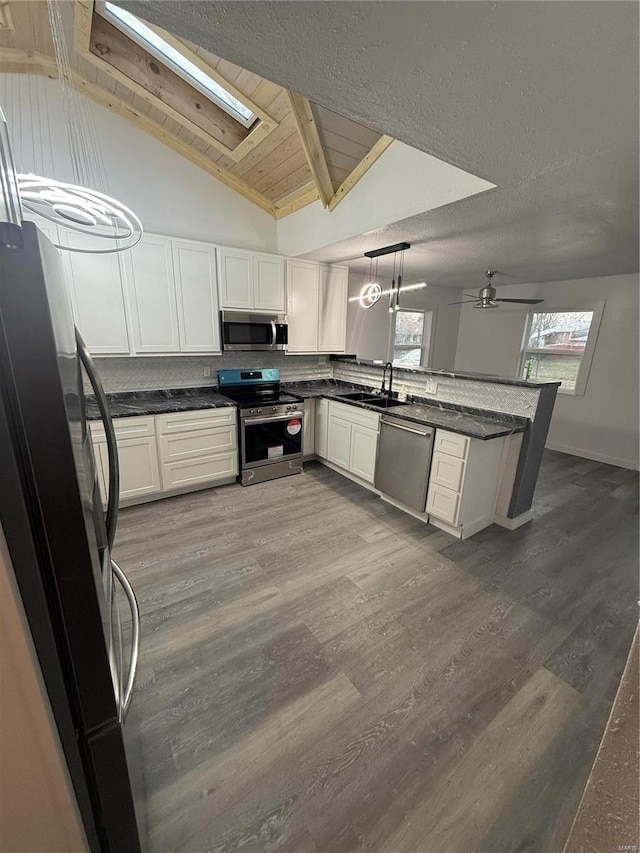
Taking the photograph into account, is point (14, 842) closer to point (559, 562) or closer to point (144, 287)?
point (559, 562)

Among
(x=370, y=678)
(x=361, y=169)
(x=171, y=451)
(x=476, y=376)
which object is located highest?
(x=361, y=169)

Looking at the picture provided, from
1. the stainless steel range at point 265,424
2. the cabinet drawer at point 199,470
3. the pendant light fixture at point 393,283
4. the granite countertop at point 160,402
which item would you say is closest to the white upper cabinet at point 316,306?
the pendant light fixture at point 393,283

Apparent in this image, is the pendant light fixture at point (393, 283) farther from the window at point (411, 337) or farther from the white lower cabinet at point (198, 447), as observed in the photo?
the white lower cabinet at point (198, 447)

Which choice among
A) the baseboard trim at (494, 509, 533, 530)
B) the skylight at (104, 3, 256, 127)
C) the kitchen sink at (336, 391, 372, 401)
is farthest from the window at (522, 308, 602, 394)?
the skylight at (104, 3, 256, 127)

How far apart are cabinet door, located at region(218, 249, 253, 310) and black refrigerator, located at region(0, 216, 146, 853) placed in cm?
275

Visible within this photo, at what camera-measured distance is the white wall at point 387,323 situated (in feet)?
17.1

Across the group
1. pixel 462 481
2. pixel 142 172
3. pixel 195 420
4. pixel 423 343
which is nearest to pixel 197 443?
pixel 195 420

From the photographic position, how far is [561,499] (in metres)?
3.60

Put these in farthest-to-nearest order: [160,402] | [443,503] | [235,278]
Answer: [235,278] → [160,402] → [443,503]

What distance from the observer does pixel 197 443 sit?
3.29 m

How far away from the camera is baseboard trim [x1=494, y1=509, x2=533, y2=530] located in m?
3.00

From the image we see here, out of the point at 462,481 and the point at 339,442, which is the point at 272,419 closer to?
the point at 339,442

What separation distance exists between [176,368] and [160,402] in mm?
463

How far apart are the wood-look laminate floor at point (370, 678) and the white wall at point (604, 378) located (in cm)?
214
